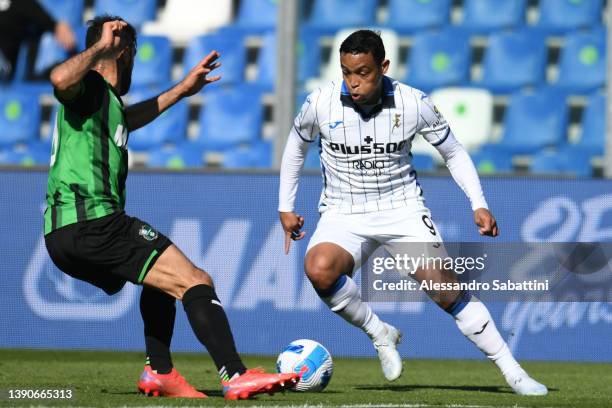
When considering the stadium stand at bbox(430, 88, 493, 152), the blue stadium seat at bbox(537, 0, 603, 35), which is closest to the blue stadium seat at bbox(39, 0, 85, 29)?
the stadium stand at bbox(430, 88, 493, 152)

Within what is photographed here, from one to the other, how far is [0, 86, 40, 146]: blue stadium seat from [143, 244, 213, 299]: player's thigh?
8.04 m

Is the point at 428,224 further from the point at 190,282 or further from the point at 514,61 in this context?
the point at 514,61

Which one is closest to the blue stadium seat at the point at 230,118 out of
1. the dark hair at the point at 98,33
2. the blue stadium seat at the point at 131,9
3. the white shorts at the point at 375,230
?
the blue stadium seat at the point at 131,9

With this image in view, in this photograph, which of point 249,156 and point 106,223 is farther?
point 249,156

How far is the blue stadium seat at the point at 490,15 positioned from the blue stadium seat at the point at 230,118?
90.9 inches

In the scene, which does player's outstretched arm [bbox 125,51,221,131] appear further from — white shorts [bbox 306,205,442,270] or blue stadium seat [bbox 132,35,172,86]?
blue stadium seat [bbox 132,35,172,86]

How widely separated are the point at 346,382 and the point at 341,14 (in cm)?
625

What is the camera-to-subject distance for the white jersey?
676 centimetres

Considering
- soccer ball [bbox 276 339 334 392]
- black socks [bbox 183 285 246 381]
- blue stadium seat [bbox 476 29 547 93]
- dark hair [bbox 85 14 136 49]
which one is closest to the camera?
black socks [bbox 183 285 246 381]

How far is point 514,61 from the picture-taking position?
42.5 feet

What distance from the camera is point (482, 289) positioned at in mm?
9617

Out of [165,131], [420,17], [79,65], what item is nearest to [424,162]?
[420,17]

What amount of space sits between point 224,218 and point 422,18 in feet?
12.9

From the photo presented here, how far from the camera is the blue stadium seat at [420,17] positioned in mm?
13039
